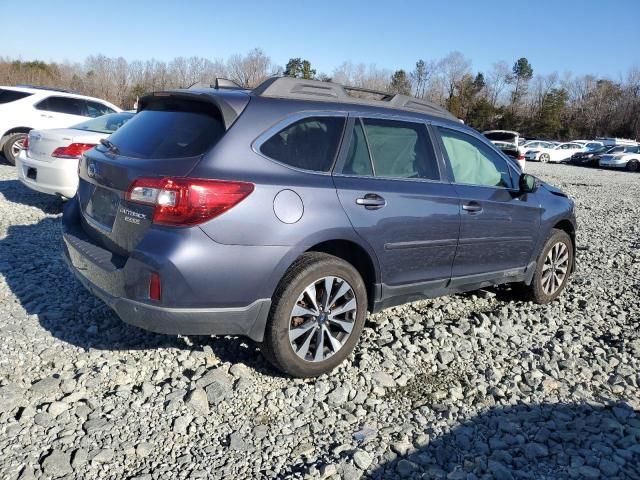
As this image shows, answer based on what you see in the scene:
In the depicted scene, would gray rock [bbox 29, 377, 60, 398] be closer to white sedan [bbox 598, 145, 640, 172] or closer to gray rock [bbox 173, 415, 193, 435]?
gray rock [bbox 173, 415, 193, 435]

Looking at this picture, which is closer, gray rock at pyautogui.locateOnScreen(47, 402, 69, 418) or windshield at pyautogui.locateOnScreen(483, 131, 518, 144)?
gray rock at pyautogui.locateOnScreen(47, 402, 69, 418)

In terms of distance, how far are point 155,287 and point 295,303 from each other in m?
0.82

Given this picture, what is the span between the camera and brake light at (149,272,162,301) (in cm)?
284

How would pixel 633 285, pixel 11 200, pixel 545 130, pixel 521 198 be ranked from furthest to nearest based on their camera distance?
pixel 545 130 → pixel 11 200 → pixel 633 285 → pixel 521 198

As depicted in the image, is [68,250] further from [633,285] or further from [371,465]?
[633,285]

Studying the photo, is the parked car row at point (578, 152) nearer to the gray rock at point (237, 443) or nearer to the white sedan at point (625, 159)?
the white sedan at point (625, 159)

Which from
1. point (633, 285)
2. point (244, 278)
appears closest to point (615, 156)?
point (633, 285)

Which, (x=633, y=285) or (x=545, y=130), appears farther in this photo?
(x=545, y=130)

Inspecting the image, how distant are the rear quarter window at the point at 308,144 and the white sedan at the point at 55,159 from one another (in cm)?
461

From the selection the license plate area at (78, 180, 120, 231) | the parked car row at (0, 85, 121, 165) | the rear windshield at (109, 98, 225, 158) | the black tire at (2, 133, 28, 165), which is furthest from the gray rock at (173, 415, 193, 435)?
the black tire at (2, 133, 28, 165)

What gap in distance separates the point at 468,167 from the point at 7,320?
3717mm

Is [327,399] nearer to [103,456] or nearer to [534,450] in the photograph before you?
[534,450]

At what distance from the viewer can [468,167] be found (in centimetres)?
435

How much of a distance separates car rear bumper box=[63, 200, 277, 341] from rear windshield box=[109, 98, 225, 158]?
0.59m
